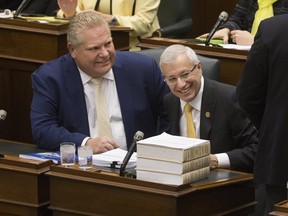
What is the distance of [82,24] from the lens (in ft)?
15.8

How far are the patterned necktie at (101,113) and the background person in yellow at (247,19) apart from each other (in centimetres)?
114

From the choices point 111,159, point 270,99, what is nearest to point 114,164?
point 111,159

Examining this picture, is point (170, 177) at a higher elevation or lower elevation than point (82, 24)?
lower

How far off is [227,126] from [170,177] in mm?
735

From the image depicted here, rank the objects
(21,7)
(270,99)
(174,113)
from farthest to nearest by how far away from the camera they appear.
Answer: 1. (21,7)
2. (174,113)
3. (270,99)

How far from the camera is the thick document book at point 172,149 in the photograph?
380 cm

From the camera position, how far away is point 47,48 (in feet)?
19.7

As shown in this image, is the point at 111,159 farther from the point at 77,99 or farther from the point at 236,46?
the point at 236,46

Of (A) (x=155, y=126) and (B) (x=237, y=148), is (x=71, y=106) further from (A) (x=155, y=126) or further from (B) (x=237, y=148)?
(B) (x=237, y=148)

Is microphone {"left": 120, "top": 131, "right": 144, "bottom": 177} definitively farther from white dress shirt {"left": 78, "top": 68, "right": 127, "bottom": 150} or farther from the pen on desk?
white dress shirt {"left": 78, "top": 68, "right": 127, "bottom": 150}

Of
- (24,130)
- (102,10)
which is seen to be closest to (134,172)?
(24,130)

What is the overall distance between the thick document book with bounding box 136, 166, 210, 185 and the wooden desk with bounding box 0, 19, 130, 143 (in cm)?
222

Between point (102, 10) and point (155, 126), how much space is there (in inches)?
70.0

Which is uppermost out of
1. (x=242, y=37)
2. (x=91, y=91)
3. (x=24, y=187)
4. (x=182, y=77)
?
(x=242, y=37)
